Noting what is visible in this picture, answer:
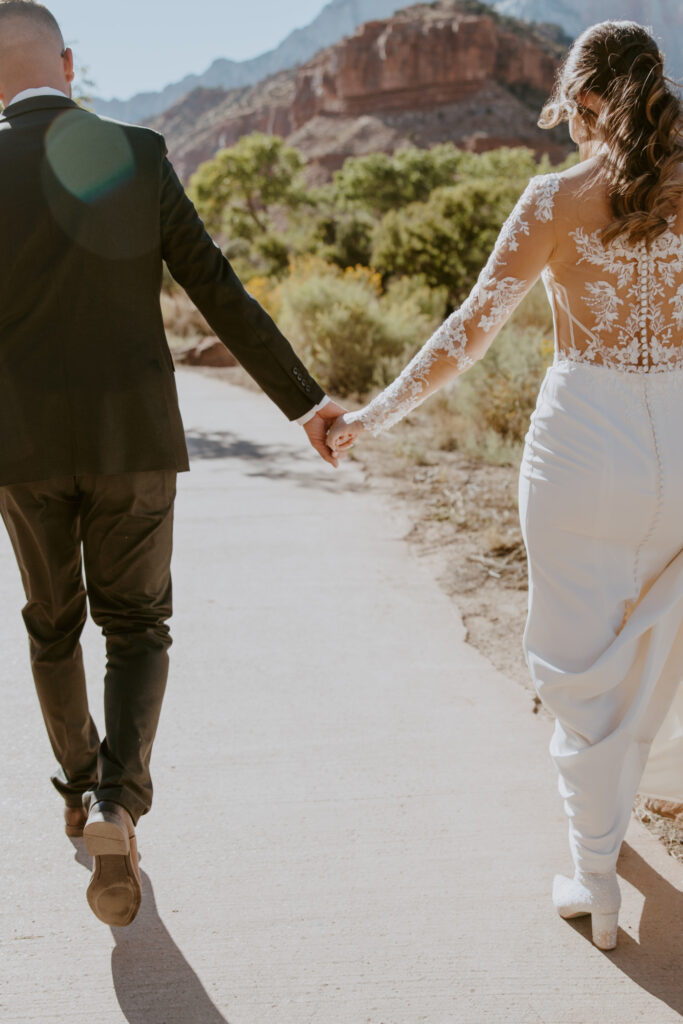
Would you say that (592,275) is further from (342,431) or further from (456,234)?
(456,234)

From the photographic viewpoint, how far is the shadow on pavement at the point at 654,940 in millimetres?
2129

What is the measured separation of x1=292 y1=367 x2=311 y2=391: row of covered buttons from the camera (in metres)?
2.73

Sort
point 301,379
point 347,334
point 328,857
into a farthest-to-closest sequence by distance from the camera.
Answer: point 347,334 < point 301,379 < point 328,857

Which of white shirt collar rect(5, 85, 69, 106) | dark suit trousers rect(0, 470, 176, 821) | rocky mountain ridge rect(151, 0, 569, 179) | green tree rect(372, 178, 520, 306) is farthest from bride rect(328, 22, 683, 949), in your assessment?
rocky mountain ridge rect(151, 0, 569, 179)

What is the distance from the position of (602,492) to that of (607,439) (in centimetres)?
13

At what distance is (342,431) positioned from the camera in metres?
3.01

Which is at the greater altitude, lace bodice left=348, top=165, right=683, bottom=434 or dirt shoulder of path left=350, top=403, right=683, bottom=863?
lace bodice left=348, top=165, right=683, bottom=434

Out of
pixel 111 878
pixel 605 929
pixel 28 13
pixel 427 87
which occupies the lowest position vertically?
pixel 605 929

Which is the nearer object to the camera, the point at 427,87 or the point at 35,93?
the point at 35,93

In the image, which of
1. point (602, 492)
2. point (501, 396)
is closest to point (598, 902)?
point (602, 492)

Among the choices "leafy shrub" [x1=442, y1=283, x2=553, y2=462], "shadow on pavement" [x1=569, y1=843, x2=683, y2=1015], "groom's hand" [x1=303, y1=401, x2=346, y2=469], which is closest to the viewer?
"shadow on pavement" [x1=569, y1=843, x2=683, y2=1015]

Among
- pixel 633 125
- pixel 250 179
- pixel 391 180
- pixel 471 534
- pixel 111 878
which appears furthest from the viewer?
pixel 391 180

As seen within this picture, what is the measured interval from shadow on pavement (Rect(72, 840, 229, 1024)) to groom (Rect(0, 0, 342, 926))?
15cm

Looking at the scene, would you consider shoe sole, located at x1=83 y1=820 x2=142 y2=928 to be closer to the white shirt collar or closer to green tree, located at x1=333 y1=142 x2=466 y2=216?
the white shirt collar
